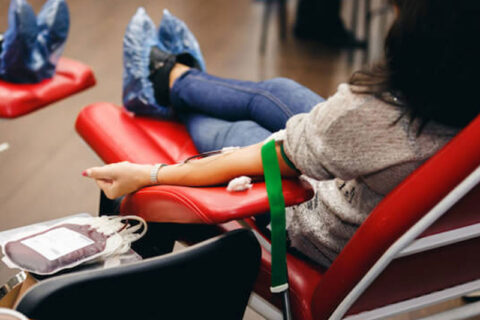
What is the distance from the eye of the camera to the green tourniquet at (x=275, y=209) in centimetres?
92

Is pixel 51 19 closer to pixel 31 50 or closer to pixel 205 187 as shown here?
pixel 31 50

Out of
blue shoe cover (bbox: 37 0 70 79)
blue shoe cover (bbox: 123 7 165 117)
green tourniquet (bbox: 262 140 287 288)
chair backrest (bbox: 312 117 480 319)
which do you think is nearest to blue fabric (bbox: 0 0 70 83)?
blue shoe cover (bbox: 37 0 70 79)

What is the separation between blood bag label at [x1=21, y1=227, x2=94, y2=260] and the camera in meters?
0.91

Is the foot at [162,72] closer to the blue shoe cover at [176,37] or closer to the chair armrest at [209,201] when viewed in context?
the blue shoe cover at [176,37]

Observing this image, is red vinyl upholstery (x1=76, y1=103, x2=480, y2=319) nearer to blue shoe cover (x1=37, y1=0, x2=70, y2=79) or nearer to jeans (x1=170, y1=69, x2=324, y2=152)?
jeans (x1=170, y1=69, x2=324, y2=152)

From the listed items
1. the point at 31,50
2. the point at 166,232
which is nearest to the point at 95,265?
the point at 166,232

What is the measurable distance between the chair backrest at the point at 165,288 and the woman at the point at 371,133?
179 millimetres

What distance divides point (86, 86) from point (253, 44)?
5.80ft

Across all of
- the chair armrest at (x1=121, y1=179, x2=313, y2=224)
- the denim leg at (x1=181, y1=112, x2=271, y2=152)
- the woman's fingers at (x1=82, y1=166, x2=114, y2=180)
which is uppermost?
the chair armrest at (x1=121, y1=179, x2=313, y2=224)

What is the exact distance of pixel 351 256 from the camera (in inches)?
34.0

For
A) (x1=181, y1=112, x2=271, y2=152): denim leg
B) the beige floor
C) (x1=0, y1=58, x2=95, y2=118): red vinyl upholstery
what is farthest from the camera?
the beige floor

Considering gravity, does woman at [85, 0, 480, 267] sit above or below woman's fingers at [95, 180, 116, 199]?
above

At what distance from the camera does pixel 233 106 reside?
1550mm

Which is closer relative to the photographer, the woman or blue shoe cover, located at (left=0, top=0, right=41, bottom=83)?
the woman
